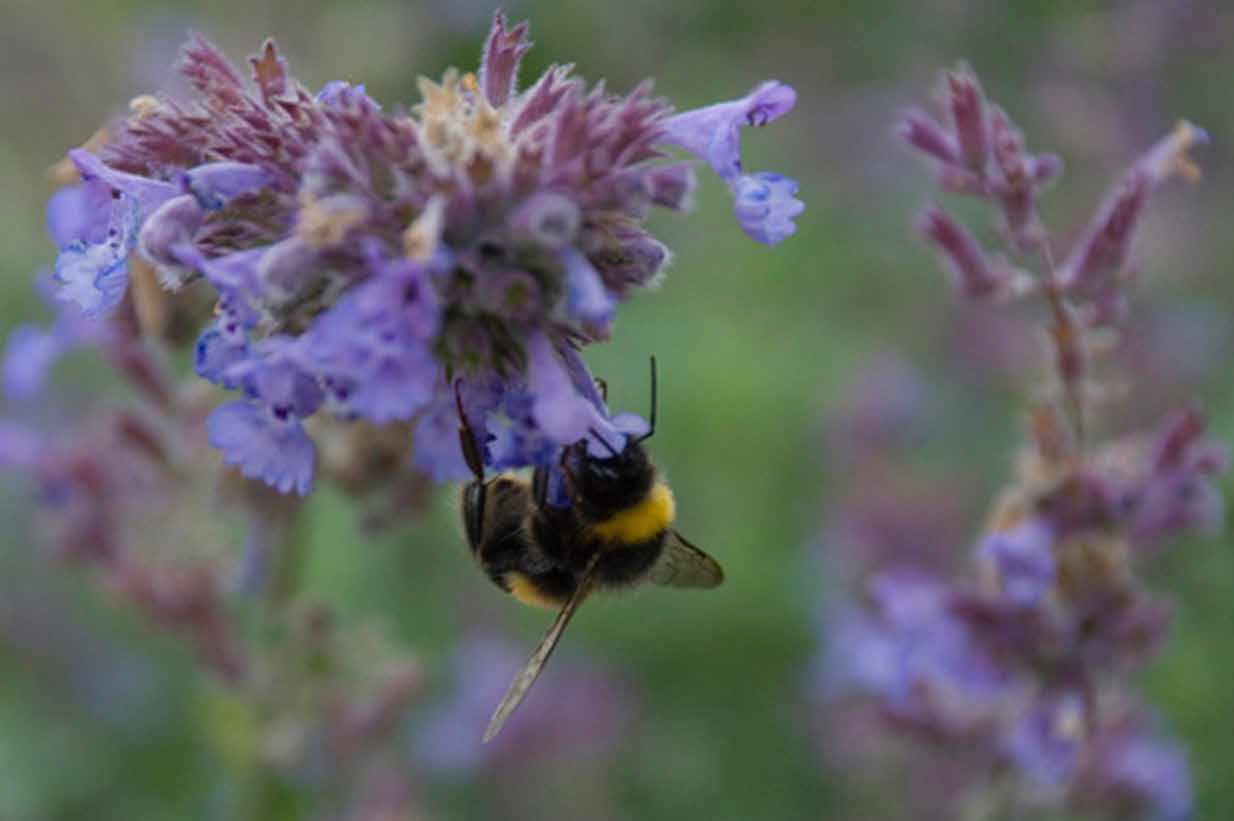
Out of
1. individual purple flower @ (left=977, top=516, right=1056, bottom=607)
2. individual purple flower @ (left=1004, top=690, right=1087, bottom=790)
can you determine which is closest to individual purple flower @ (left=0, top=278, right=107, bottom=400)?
individual purple flower @ (left=977, top=516, right=1056, bottom=607)

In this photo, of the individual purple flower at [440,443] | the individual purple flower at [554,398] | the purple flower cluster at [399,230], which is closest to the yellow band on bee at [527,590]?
the individual purple flower at [440,443]

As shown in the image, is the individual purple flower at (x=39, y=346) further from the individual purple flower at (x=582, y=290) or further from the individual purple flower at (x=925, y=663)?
the individual purple flower at (x=925, y=663)

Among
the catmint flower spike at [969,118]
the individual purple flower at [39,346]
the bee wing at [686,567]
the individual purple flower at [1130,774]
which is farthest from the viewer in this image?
the individual purple flower at [1130,774]

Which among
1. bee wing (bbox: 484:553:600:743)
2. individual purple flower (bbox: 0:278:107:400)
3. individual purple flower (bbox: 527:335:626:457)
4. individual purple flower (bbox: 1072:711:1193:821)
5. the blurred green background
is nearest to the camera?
individual purple flower (bbox: 527:335:626:457)

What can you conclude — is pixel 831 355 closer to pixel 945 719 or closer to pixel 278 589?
pixel 945 719

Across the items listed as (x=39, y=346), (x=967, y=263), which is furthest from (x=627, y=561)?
(x=39, y=346)

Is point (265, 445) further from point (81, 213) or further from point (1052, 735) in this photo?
point (1052, 735)

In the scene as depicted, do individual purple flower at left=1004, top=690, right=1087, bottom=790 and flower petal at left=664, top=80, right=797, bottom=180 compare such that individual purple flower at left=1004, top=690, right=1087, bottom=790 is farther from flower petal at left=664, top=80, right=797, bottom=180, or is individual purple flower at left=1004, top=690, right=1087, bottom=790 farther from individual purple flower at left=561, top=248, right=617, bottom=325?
individual purple flower at left=561, top=248, right=617, bottom=325
